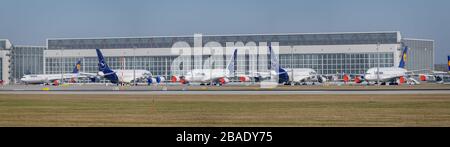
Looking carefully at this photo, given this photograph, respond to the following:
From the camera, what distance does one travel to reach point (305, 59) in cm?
14938

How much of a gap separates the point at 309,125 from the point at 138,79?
109349 millimetres

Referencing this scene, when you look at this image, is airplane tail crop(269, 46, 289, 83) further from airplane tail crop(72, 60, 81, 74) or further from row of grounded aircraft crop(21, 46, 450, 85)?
airplane tail crop(72, 60, 81, 74)

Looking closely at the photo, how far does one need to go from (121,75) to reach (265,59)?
2972cm

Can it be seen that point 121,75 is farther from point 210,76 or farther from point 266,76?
point 266,76

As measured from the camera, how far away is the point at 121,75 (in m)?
131

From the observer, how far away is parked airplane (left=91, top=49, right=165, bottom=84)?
12562 cm

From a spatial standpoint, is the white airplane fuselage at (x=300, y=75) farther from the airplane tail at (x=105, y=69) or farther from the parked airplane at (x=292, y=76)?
the airplane tail at (x=105, y=69)

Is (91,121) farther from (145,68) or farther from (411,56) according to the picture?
(411,56)

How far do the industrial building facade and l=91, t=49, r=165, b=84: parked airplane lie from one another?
13.8 metres

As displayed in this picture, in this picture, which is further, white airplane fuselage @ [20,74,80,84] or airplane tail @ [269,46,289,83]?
white airplane fuselage @ [20,74,80,84]

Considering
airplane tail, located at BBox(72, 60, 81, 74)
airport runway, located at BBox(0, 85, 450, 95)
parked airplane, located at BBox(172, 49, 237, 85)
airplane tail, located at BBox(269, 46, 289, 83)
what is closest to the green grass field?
airport runway, located at BBox(0, 85, 450, 95)

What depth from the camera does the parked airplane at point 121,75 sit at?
4946 inches

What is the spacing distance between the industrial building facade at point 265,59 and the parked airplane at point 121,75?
13.8 m

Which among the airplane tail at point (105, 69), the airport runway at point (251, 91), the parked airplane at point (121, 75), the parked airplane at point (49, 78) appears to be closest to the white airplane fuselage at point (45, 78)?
the parked airplane at point (49, 78)
